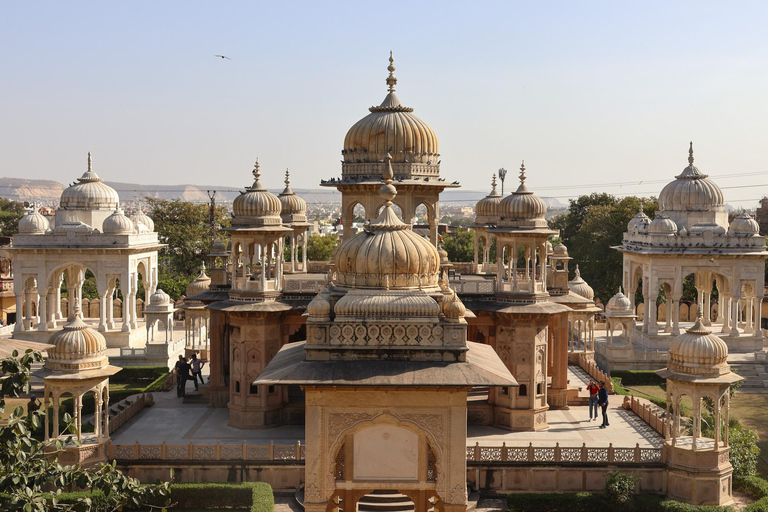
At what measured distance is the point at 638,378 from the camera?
33.6 metres

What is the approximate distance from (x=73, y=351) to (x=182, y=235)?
3806 cm

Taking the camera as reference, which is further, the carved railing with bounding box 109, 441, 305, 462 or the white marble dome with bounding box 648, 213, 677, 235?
the white marble dome with bounding box 648, 213, 677, 235

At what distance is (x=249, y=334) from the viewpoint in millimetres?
25203

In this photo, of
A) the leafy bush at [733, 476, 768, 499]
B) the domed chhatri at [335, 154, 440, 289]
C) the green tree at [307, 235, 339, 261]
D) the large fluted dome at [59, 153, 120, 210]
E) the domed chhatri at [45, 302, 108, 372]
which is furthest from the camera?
the green tree at [307, 235, 339, 261]

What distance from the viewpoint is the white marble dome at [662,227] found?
3862cm

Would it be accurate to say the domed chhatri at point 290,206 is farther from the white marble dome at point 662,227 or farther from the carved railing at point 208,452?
the white marble dome at point 662,227

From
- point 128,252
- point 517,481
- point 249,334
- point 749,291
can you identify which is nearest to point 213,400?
point 249,334

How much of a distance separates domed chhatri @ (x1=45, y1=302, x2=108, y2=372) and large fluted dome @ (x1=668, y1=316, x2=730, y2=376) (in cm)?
1318

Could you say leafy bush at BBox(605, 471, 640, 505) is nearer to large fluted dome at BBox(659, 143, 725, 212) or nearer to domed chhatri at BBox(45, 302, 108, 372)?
domed chhatri at BBox(45, 302, 108, 372)

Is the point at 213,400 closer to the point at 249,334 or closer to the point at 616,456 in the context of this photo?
the point at 249,334

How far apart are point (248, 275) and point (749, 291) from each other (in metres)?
23.7

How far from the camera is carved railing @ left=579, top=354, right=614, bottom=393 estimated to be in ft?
98.0

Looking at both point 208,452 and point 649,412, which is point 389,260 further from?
point 649,412

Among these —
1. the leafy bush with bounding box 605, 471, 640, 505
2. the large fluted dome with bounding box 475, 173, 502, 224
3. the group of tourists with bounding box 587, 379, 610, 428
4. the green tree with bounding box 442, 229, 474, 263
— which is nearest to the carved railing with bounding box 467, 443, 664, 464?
the leafy bush with bounding box 605, 471, 640, 505
